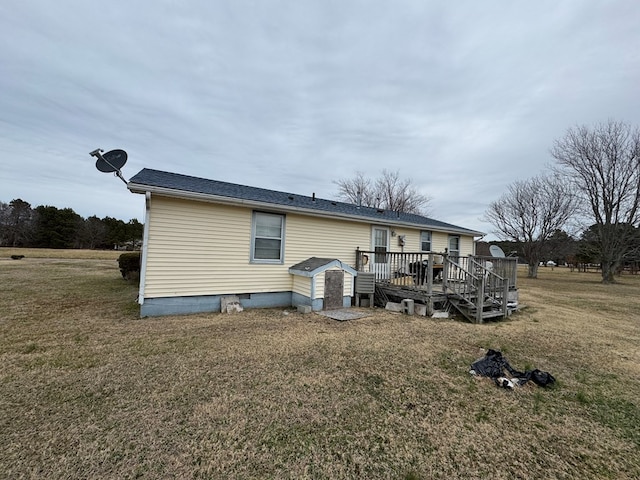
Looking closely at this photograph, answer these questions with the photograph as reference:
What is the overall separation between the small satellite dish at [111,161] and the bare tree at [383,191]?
2352 cm

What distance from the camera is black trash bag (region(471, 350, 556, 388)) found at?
131 inches

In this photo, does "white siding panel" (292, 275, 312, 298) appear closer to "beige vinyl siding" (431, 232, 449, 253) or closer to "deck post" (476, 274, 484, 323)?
"deck post" (476, 274, 484, 323)

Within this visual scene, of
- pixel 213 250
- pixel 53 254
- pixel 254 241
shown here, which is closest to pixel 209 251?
pixel 213 250

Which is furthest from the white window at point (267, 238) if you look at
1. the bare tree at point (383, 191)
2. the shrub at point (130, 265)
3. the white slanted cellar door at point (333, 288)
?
the bare tree at point (383, 191)

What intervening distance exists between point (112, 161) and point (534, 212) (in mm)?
29902

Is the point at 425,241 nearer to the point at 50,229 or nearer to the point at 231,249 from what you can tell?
the point at 231,249

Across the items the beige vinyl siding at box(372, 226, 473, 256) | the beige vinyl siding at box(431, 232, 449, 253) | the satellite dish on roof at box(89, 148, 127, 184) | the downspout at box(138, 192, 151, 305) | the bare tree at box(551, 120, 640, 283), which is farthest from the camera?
the bare tree at box(551, 120, 640, 283)

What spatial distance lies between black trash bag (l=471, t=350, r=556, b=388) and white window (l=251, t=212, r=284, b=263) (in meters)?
5.23

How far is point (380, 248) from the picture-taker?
9.93 meters

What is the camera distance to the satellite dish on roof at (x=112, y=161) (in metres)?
5.47

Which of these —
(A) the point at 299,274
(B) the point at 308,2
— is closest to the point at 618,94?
(B) the point at 308,2

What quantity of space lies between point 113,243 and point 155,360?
53.5 metres

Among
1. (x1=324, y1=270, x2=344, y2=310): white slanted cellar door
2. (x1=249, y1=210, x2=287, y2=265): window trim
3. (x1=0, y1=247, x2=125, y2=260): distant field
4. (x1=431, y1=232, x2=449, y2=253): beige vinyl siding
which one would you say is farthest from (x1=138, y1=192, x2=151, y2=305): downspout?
(x1=0, y1=247, x2=125, y2=260): distant field

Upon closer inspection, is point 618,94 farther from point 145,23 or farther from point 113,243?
point 113,243
